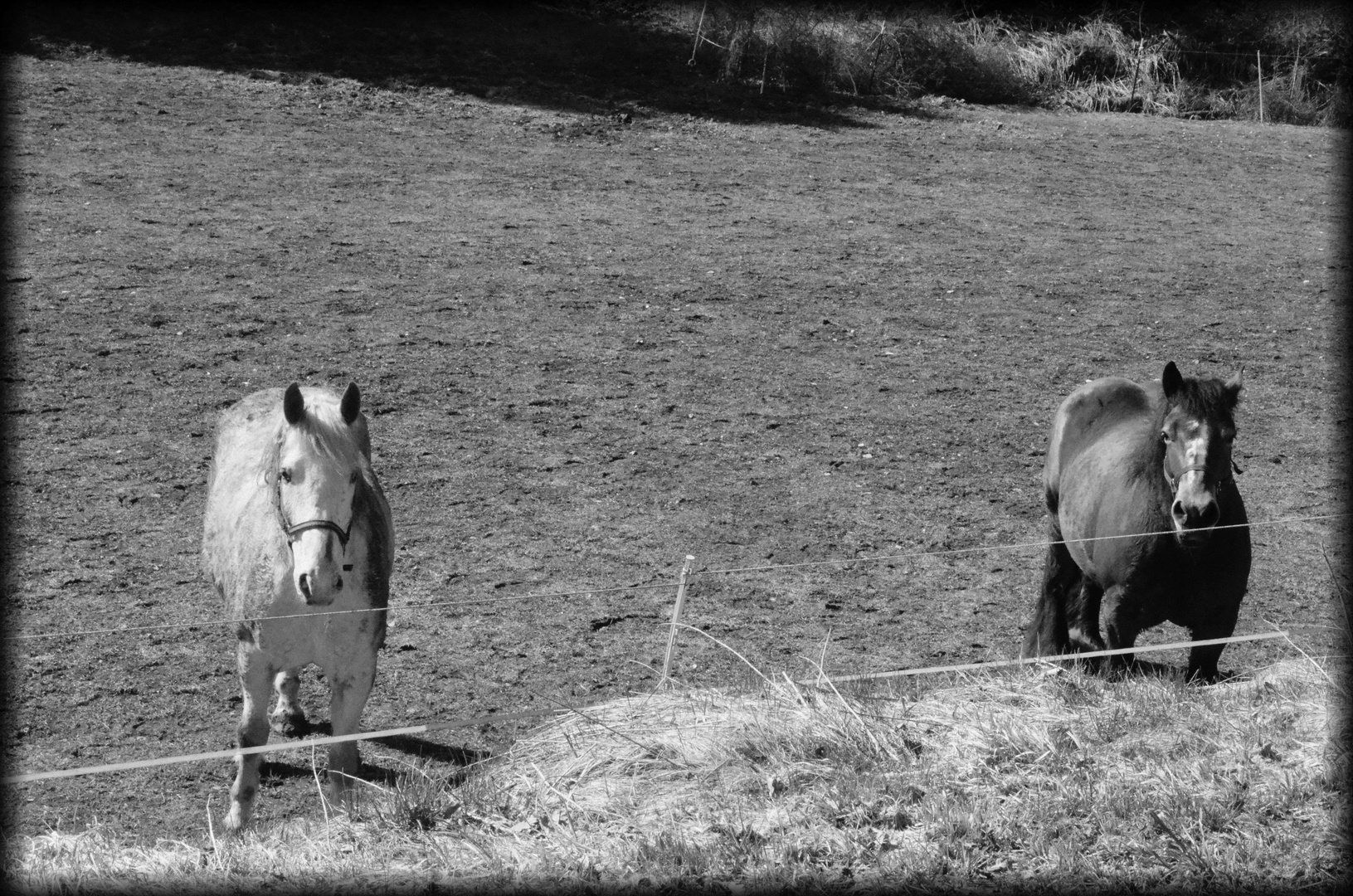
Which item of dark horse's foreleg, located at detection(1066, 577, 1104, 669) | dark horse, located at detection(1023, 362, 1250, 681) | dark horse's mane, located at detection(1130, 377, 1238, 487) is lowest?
dark horse's foreleg, located at detection(1066, 577, 1104, 669)

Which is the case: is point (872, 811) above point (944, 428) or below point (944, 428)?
below

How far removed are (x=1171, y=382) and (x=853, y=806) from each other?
8.40 ft

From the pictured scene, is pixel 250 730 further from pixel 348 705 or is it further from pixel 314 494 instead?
pixel 314 494

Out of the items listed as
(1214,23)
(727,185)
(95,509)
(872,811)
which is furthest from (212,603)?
(1214,23)

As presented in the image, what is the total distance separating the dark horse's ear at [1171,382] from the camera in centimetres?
523

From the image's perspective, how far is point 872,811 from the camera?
3.80 m

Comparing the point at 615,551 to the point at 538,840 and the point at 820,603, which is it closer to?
the point at 820,603

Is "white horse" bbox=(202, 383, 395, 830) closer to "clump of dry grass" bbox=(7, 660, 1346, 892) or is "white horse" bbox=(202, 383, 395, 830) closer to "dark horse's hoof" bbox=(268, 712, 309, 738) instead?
"clump of dry grass" bbox=(7, 660, 1346, 892)

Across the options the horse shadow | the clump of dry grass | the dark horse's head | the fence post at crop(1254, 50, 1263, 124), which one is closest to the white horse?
the horse shadow

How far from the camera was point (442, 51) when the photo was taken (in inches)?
738

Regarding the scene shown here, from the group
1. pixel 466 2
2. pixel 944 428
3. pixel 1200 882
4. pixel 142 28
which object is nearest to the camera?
pixel 1200 882

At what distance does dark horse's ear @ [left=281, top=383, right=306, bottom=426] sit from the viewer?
429 centimetres

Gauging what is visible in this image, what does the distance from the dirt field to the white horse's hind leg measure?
0.79 feet

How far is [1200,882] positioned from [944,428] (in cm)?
645
